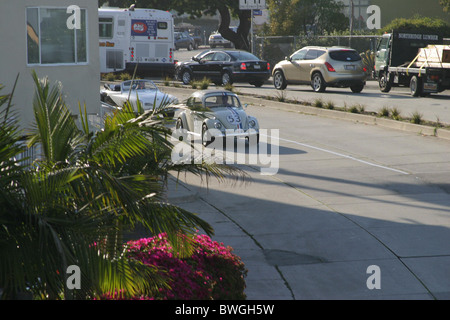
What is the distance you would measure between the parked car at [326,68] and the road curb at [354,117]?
3.19 metres

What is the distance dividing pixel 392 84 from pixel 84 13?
15492 millimetres

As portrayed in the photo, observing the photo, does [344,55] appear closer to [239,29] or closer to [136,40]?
[136,40]

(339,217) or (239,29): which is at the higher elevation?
(239,29)

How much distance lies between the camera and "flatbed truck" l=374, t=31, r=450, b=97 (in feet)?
86.2

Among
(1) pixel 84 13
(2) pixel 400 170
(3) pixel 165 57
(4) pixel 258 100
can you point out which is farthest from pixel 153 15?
(2) pixel 400 170

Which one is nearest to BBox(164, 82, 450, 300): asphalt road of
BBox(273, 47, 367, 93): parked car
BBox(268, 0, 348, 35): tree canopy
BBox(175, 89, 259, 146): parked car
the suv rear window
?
BBox(175, 89, 259, 146): parked car

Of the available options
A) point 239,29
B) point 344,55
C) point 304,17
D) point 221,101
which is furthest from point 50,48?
point 239,29

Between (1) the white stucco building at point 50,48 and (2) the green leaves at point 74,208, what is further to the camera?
(1) the white stucco building at point 50,48

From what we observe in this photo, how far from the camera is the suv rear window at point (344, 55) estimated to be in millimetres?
27594

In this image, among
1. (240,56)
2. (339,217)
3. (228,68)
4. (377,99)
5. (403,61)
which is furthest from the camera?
(240,56)

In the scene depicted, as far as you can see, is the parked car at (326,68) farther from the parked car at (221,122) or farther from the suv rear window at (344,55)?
the parked car at (221,122)

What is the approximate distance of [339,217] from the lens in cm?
1066

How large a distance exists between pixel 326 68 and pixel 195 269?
22.3 meters

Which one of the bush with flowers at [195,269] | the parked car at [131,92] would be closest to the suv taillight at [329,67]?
the parked car at [131,92]
